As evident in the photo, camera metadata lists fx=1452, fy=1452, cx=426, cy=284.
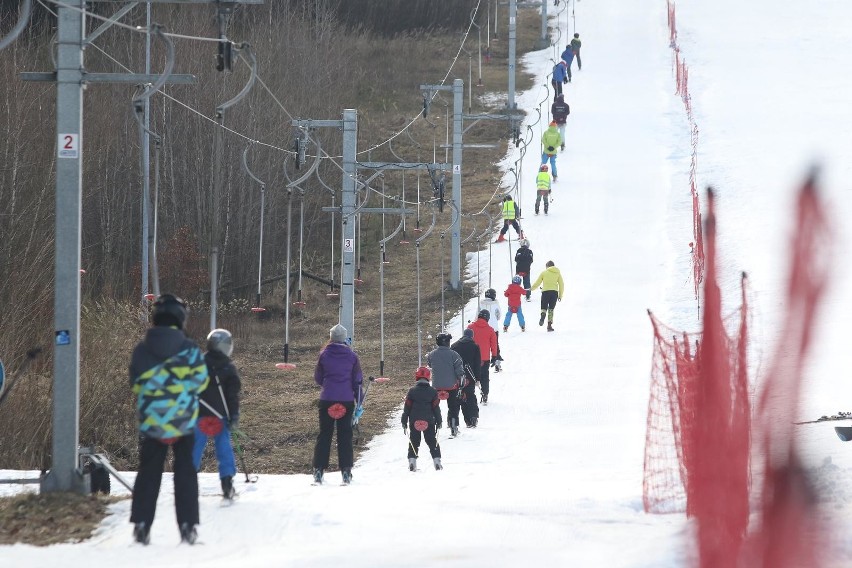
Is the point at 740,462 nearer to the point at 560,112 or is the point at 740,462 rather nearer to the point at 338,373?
the point at 338,373

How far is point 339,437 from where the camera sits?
13625 mm

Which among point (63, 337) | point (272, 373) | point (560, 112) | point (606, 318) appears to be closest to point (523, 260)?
point (606, 318)

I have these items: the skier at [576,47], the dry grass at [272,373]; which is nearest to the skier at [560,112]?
the dry grass at [272,373]

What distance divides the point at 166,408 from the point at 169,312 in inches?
24.9

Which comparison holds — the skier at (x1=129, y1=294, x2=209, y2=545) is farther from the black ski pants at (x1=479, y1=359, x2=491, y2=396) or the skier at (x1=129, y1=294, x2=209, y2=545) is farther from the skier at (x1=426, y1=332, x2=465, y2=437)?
the black ski pants at (x1=479, y1=359, x2=491, y2=396)

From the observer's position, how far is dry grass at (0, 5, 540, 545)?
10641mm

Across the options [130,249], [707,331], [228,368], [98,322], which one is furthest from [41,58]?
[707,331]

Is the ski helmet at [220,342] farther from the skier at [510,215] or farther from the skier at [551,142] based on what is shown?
the skier at [551,142]

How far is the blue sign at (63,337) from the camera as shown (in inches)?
430

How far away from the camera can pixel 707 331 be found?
355 inches

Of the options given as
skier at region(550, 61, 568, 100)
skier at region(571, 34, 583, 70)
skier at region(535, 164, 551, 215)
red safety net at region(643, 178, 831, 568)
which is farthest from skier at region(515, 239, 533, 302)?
skier at region(571, 34, 583, 70)

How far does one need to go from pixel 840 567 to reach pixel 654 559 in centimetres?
107

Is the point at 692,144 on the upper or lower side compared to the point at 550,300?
upper

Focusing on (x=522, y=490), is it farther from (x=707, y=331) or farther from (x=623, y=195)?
(x=623, y=195)
